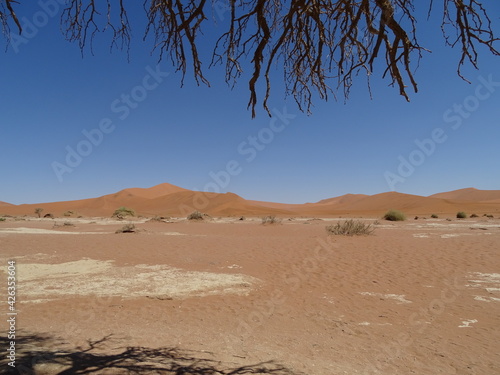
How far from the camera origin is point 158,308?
5.38m

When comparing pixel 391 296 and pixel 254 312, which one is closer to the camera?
pixel 254 312

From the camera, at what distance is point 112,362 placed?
10.1ft

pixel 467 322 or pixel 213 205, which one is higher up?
pixel 213 205

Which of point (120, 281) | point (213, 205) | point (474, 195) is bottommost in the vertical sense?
point (120, 281)

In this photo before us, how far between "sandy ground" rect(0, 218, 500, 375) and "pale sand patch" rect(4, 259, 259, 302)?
25mm

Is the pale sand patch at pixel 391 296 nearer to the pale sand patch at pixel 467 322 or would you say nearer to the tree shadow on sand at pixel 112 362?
the pale sand patch at pixel 467 322

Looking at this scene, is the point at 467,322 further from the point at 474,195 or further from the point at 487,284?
the point at 474,195

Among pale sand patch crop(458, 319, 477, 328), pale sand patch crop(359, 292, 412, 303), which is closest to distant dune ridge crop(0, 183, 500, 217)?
pale sand patch crop(359, 292, 412, 303)

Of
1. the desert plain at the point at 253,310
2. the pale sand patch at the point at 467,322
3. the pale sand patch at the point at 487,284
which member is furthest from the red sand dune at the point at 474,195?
the pale sand patch at the point at 467,322

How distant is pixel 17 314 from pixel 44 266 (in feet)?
12.7

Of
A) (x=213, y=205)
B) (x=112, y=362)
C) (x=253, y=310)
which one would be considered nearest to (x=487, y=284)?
(x=253, y=310)

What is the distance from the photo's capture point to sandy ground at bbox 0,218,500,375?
3.43m

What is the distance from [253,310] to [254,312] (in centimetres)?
10

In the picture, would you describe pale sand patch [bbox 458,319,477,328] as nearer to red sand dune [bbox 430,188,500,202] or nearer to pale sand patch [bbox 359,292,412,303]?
pale sand patch [bbox 359,292,412,303]
